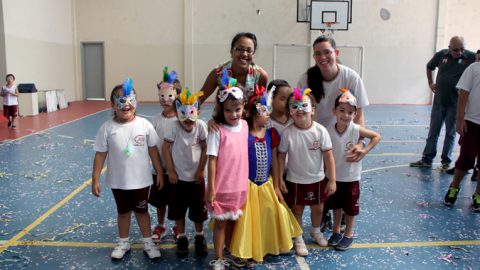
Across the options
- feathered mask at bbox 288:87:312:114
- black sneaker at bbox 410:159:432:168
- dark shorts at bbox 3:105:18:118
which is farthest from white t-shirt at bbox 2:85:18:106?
black sneaker at bbox 410:159:432:168

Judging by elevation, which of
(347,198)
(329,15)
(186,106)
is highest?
(329,15)

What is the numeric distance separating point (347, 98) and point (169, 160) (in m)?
1.41

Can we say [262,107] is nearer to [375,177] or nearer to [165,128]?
[165,128]

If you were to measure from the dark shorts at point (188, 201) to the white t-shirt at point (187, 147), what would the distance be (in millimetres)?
107

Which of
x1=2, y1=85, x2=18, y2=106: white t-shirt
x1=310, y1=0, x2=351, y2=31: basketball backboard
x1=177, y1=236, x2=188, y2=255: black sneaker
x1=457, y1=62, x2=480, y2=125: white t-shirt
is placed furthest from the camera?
x1=310, y1=0, x2=351, y2=31: basketball backboard

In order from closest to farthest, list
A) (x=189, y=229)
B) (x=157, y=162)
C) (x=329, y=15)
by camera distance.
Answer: (x=157, y=162), (x=189, y=229), (x=329, y=15)

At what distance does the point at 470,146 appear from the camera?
13.4 ft

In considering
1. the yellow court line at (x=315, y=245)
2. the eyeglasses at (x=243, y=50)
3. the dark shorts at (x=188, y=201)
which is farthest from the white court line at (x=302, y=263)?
the eyeglasses at (x=243, y=50)

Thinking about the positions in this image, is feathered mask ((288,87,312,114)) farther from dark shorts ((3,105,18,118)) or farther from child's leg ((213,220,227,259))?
dark shorts ((3,105,18,118))

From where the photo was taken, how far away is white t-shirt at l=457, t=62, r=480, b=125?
400cm

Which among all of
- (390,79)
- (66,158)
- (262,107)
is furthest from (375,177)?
(390,79)

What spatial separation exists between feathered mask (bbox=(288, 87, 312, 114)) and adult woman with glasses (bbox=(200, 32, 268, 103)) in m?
0.36

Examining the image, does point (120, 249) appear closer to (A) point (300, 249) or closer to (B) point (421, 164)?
(A) point (300, 249)

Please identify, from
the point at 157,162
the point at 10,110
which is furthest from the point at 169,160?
the point at 10,110
